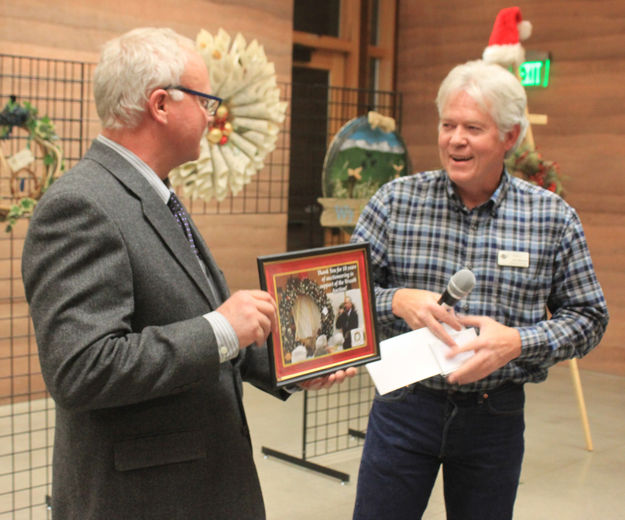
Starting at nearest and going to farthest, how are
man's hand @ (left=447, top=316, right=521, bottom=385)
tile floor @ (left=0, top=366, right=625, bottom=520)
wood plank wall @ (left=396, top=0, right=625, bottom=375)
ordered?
1. man's hand @ (left=447, top=316, right=521, bottom=385)
2. tile floor @ (left=0, top=366, right=625, bottom=520)
3. wood plank wall @ (left=396, top=0, right=625, bottom=375)

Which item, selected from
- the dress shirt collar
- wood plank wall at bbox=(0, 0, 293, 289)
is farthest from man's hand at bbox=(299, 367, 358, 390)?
wood plank wall at bbox=(0, 0, 293, 289)

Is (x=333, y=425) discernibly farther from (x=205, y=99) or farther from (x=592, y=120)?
(x=205, y=99)

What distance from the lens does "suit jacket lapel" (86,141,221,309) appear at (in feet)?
5.02

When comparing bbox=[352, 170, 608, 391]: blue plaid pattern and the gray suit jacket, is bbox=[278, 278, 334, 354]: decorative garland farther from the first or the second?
bbox=[352, 170, 608, 391]: blue plaid pattern

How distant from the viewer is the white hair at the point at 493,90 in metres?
2.01

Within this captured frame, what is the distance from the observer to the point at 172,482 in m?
1.54

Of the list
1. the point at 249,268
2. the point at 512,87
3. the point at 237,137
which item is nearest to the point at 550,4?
the point at 249,268

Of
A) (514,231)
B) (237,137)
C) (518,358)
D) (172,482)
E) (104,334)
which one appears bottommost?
(172,482)

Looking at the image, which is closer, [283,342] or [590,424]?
[283,342]

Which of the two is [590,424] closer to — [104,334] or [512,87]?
[512,87]

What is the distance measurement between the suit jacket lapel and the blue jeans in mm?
693

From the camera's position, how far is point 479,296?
2.01 meters

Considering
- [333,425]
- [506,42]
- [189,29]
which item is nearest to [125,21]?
[189,29]

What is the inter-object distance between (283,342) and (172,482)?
1.12 feet
